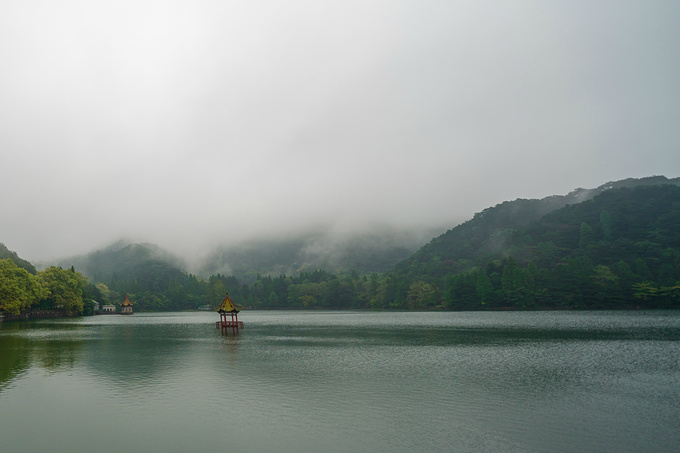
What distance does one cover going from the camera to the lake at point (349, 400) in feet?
47.9

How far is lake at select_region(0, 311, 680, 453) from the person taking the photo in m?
14.6

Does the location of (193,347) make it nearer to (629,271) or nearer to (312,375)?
(312,375)

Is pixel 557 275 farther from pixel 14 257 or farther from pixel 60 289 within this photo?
pixel 14 257

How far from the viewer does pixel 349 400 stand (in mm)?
19938

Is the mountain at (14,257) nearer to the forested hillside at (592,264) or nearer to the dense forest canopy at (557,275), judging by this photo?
the dense forest canopy at (557,275)

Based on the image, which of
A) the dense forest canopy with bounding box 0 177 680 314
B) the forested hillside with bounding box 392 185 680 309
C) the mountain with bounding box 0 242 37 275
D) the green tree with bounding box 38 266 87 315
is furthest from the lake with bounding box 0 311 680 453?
the mountain with bounding box 0 242 37 275

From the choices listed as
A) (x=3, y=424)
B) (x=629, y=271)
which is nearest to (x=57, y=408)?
(x=3, y=424)

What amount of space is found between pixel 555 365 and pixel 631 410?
424 inches

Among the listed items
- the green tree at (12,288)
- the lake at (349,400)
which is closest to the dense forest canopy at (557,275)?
the green tree at (12,288)

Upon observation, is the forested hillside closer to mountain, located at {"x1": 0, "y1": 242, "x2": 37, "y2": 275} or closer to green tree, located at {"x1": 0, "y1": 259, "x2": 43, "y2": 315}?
green tree, located at {"x1": 0, "y1": 259, "x2": 43, "y2": 315}

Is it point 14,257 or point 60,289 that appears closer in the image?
point 60,289

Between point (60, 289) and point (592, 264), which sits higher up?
point (60, 289)

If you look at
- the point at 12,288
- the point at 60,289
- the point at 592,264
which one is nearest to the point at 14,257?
the point at 60,289

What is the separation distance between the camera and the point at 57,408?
19312mm
